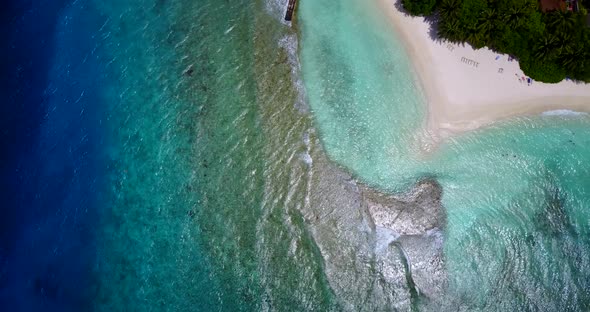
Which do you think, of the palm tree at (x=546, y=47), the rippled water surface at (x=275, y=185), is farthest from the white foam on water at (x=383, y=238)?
the palm tree at (x=546, y=47)

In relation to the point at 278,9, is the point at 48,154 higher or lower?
lower

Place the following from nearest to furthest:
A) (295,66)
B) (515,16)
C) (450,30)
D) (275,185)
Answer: (515,16), (450,30), (275,185), (295,66)

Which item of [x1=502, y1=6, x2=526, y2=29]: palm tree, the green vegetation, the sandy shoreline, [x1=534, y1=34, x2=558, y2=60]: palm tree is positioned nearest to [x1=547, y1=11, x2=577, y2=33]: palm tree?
the green vegetation

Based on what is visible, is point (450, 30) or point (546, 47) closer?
point (546, 47)

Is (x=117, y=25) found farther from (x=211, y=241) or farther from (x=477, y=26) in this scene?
(x=477, y=26)

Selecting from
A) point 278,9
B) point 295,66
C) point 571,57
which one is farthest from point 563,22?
point 278,9

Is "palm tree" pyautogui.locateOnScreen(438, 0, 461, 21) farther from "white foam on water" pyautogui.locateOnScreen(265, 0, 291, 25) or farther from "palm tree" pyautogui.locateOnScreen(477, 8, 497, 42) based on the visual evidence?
"white foam on water" pyautogui.locateOnScreen(265, 0, 291, 25)

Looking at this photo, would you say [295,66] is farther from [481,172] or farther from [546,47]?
[546,47]
